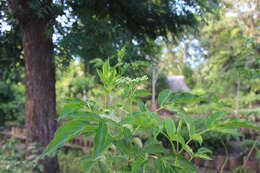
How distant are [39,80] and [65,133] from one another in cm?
241

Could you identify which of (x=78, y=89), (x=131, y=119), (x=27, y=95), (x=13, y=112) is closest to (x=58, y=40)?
(x=27, y=95)

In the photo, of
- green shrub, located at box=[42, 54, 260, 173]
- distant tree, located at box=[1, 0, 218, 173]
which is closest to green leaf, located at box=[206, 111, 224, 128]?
green shrub, located at box=[42, 54, 260, 173]

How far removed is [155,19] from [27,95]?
2.11 m

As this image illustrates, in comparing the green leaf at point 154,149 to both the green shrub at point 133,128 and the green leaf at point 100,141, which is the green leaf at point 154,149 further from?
the green leaf at point 100,141

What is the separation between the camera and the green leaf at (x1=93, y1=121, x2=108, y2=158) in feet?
2.05

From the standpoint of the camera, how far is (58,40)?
227 centimetres

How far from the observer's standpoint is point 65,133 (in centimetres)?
65

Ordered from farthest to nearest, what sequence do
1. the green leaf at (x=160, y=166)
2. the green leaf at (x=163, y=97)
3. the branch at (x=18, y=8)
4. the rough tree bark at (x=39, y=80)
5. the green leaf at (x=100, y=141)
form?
the rough tree bark at (x=39, y=80)
the branch at (x=18, y=8)
the green leaf at (x=163, y=97)
the green leaf at (x=160, y=166)
the green leaf at (x=100, y=141)

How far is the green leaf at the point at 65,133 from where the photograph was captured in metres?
0.63

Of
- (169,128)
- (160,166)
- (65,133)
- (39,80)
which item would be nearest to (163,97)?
(169,128)

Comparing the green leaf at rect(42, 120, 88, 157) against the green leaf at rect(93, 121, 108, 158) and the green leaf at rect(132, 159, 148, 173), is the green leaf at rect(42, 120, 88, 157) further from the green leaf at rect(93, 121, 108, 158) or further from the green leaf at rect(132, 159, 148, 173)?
the green leaf at rect(132, 159, 148, 173)

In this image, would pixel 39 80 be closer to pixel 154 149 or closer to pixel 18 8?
pixel 18 8

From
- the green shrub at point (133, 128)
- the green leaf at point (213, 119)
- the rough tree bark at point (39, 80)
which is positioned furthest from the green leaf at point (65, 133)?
the rough tree bark at point (39, 80)

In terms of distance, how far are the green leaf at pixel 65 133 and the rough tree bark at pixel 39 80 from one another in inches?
86.6
